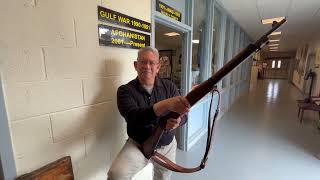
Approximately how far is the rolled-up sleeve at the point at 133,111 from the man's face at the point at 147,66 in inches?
6.0

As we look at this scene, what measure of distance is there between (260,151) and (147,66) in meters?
2.65

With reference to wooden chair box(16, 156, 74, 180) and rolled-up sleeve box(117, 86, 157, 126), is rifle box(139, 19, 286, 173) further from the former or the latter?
wooden chair box(16, 156, 74, 180)

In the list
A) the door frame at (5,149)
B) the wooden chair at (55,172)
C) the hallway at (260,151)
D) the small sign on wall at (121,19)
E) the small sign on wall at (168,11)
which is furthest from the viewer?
the hallway at (260,151)

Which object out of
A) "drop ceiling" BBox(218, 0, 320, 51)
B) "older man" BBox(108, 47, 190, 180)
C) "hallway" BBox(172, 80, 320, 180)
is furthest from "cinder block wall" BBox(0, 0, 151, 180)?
"drop ceiling" BBox(218, 0, 320, 51)

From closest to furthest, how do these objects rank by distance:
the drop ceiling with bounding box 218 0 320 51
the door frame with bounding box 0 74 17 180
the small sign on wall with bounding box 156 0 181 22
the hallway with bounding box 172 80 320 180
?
the door frame with bounding box 0 74 17 180 → the small sign on wall with bounding box 156 0 181 22 → the hallway with bounding box 172 80 320 180 → the drop ceiling with bounding box 218 0 320 51

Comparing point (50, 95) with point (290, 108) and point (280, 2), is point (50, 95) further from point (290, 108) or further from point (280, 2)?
point (290, 108)

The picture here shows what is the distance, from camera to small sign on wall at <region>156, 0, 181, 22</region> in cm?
191

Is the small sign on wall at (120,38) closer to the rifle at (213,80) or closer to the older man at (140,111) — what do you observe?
the older man at (140,111)

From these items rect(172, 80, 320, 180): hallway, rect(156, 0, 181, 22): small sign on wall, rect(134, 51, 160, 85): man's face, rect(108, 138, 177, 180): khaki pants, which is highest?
rect(156, 0, 181, 22): small sign on wall

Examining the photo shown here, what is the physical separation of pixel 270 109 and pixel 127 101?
575 cm

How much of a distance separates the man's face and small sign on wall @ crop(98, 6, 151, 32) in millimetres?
372

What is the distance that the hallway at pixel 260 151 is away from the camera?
229 cm

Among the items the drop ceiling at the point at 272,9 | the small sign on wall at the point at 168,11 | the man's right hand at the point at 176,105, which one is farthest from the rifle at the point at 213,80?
the drop ceiling at the point at 272,9

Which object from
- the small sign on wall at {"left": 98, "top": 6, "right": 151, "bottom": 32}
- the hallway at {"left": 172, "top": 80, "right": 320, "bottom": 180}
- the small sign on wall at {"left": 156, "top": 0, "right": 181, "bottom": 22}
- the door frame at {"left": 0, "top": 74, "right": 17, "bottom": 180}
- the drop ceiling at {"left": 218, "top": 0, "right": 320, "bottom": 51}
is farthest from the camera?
the drop ceiling at {"left": 218, "top": 0, "right": 320, "bottom": 51}
